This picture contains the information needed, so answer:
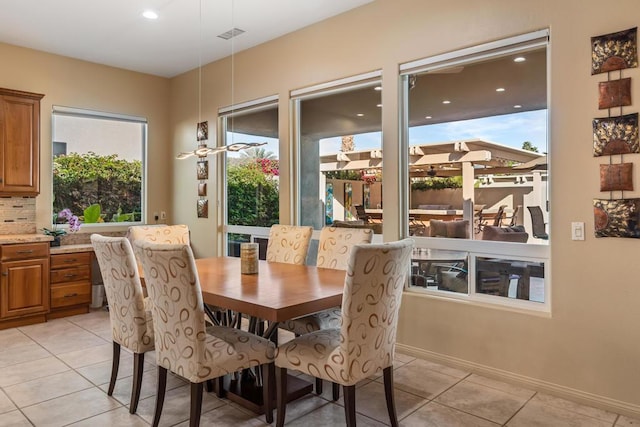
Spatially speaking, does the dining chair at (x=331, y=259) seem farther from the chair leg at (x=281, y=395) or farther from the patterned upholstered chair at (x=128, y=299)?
the patterned upholstered chair at (x=128, y=299)

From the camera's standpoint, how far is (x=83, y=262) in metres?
5.00

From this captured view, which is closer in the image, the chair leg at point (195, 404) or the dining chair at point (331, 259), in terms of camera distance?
the chair leg at point (195, 404)

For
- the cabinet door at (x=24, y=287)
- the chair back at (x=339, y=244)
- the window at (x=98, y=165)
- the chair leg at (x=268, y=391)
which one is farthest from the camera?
the window at (x=98, y=165)

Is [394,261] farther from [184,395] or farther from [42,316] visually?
[42,316]

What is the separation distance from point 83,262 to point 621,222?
5.10m

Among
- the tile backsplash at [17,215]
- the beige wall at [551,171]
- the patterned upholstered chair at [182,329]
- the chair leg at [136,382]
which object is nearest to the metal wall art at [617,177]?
the beige wall at [551,171]

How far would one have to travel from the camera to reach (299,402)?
9.17 feet

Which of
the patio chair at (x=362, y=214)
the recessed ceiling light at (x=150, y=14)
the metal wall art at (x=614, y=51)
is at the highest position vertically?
the recessed ceiling light at (x=150, y=14)

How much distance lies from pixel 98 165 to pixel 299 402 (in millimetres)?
4357

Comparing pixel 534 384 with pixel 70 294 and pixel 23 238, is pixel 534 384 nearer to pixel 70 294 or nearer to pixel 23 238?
pixel 70 294

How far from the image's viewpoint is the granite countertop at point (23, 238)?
14.5 feet

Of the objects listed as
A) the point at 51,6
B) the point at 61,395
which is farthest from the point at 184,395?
the point at 51,6

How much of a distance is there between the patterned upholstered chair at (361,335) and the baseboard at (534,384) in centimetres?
110

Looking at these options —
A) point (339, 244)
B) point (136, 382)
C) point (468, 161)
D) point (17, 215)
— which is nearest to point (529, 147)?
point (468, 161)
